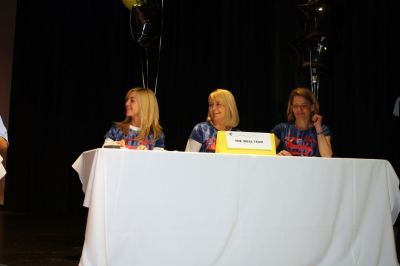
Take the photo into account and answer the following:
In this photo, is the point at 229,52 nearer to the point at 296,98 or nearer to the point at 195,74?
the point at 195,74

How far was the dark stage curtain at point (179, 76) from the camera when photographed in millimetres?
4613

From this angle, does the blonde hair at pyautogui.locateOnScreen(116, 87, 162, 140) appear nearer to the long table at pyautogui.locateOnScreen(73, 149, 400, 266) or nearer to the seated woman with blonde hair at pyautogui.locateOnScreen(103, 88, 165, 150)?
the seated woman with blonde hair at pyautogui.locateOnScreen(103, 88, 165, 150)

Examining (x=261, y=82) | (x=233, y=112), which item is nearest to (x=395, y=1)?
(x=261, y=82)

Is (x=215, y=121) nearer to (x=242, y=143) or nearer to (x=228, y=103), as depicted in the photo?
(x=228, y=103)

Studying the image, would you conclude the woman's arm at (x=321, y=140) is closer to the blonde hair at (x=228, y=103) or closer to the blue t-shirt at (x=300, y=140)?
the blue t-shirt at (x=300, y=140)

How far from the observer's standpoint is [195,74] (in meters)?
5.19

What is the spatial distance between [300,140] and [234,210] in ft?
4.09

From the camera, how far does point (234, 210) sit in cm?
193

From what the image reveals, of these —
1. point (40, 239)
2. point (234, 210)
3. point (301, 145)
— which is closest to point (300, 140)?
point (301, 145)

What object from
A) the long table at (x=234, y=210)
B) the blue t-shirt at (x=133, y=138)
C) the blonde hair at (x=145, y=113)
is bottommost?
the long table at (x=234, y=210)

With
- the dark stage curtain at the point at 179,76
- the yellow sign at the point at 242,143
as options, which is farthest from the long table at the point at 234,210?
the dark stage curtain at the point at 179,76

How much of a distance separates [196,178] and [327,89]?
306cm

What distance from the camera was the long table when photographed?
5.97 ft

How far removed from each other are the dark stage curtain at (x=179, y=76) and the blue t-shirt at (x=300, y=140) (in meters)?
1.44
